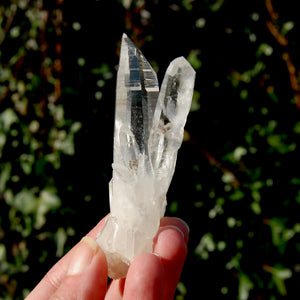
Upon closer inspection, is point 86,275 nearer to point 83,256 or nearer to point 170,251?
point 83,256

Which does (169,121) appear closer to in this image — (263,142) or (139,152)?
(139,152)

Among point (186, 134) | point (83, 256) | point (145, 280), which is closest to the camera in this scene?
point (145, 280)

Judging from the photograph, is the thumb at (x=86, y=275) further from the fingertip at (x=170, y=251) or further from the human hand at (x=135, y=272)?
the fingertip at (x=170, y=251)

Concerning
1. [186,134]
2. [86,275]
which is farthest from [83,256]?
[186,134]

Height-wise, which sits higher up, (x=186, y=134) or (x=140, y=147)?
(x=140, y=147)

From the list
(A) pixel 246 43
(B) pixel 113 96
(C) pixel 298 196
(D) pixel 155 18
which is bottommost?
(C) pixel 298 196

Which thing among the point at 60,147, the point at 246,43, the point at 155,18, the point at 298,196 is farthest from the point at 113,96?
the point at 298,196
